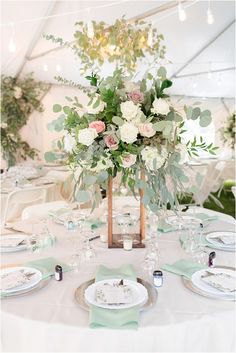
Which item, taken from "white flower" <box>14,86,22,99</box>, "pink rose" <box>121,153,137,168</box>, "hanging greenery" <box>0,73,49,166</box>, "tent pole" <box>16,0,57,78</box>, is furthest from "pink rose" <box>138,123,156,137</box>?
"white flower" <box>14,86,22,99</box>

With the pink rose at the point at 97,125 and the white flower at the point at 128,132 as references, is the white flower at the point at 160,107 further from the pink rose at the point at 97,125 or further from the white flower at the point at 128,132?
the pink rose at the point at 97,125

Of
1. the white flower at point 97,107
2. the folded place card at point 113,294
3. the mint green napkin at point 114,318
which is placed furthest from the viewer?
the white flower at point 97,107

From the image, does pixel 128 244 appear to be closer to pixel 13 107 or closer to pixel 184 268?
pixel 184 268

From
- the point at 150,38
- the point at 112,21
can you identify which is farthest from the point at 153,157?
the point at 112,21

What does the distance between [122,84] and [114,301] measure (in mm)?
962

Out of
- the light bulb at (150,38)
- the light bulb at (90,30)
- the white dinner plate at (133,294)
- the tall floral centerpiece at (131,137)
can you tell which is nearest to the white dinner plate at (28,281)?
the white dinner plate at (133,294)

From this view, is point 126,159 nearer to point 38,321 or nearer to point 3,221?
point 38,321

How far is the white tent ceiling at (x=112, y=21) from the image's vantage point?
5105mm

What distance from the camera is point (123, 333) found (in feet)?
3.79

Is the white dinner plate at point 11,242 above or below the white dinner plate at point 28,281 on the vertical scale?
above

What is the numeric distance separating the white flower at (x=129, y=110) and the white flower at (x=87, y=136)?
0.49 feet

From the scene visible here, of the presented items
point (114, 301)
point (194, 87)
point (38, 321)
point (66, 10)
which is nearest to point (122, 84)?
point (114, 301)

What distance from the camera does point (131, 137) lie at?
1.56 m

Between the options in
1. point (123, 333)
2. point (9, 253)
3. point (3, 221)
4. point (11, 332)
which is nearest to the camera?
point (123, 333)
